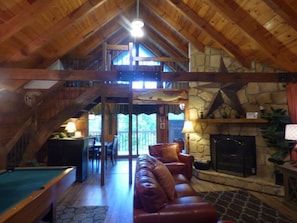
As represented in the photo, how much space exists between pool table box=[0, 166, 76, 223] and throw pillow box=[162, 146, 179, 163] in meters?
2.52

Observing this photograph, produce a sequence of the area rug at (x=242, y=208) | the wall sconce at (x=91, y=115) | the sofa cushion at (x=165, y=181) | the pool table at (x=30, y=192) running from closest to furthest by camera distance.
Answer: the pool table at (x=30, y=192), the sofa cushion at (x=165, y=181), the area rug at (x=242, y=208), the wall sconce at (x=91, y=115)

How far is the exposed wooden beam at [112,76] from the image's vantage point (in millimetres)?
3646

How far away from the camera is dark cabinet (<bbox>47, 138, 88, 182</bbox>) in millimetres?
5418

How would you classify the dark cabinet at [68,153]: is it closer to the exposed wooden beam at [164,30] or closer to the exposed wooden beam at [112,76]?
the exposed wooden beam at [112,76]

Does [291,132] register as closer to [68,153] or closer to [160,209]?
[160,209]

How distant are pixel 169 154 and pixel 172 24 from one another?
3525 mm

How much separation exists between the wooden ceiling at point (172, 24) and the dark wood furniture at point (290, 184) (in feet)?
6.72

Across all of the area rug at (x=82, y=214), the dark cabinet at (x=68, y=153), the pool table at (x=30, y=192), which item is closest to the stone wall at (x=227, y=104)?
the dark cabinet at (x=68, y=153)

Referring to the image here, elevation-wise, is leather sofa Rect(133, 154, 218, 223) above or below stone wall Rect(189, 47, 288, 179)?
below

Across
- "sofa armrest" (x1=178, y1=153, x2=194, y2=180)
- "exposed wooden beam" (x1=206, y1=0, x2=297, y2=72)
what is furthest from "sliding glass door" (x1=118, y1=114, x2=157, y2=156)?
"exposed wooden beam" (x1=206, y1=0, x2=297, y2=72)

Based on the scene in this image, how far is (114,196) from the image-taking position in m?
4.22

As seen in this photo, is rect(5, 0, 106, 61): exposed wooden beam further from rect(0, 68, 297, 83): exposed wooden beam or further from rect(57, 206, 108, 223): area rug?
rect(57, 206, 108, 223): area rug

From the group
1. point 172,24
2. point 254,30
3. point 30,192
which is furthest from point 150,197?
point 172,24

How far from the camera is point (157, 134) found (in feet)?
31.0
